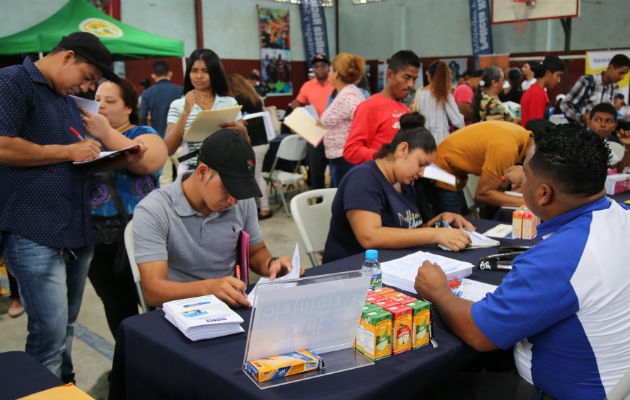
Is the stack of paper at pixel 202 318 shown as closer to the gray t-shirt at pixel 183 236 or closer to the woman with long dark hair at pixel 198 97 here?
the gray t-shirt at pixel 183 236

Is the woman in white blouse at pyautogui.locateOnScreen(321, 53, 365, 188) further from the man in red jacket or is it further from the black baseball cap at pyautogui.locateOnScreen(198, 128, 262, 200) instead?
the black baseball cap at pyautogui.locateOnScreen(198, 128, 262, 200)

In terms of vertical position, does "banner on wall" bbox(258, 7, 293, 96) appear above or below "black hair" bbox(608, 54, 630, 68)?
above

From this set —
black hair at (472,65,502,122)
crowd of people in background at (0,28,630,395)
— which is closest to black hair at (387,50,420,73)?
crowd of people in background at (0,28,630,395)

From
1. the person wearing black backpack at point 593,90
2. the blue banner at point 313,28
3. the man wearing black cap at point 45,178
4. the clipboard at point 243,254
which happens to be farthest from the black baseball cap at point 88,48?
the blue banner at point 313,28

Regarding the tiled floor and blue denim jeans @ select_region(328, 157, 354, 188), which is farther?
blue denim jeans @ select_region(328, 157, 354, 188)

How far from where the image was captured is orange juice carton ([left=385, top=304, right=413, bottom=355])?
1313mm

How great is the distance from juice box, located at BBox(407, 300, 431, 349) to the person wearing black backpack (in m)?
4.82

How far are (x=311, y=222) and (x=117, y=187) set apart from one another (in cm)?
93

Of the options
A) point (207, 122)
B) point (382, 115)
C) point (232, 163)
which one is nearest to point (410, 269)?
point (232, 163)

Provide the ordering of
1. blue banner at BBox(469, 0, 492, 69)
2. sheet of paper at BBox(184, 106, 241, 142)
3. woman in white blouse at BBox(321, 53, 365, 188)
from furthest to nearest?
blue banner at BBox(469, 0, 492, 69), woman in white blouse at BBox(321, 53, 365, 188), sheet of paper at BBox(184, 106, 241, 142)

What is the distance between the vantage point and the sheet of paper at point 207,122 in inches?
112

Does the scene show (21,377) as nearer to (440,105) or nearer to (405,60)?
(405,60)

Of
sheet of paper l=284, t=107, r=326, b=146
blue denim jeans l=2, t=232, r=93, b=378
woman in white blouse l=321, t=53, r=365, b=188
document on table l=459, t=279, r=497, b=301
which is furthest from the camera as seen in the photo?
sheet of paper l=284, t=107, r=326, b=146

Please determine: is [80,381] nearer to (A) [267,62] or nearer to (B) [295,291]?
(B) [295,291]
